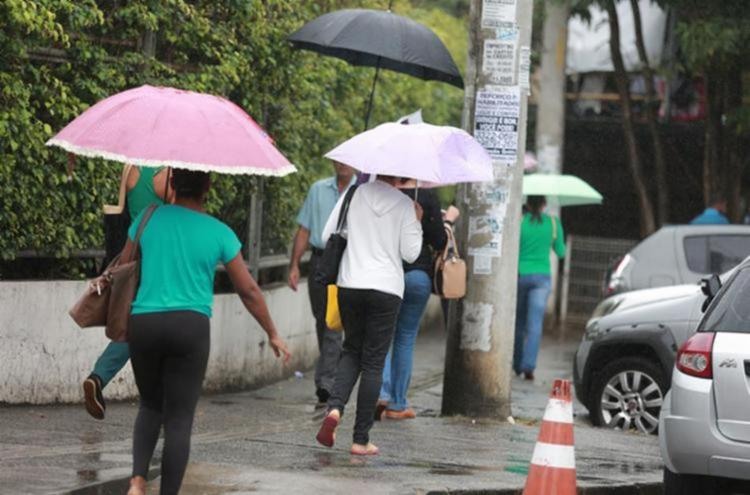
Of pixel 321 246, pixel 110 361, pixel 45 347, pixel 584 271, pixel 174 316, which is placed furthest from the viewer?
pixel 584 271

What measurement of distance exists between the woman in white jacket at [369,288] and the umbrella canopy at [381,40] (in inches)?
113

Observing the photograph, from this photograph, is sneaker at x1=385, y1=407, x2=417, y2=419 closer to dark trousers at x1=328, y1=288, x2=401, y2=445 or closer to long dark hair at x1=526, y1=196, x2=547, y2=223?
dark trousers at x1=328, y1=288, x2=401, y2=445

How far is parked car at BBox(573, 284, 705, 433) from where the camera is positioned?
1249 cm

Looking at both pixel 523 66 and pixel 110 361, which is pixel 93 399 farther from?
pixel 523 66

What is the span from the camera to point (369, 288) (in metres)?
9.62

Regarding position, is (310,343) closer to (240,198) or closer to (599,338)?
(240,198)

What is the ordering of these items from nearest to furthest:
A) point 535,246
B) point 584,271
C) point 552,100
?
point 535,246, point 584,271, point 552,100

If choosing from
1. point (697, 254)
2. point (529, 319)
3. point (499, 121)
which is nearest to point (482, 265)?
point (499, 121)

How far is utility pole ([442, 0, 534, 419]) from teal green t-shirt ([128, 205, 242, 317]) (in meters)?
4.70

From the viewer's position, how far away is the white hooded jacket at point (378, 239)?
9.65 meters

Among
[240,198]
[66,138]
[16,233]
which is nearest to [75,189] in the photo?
[16,233]

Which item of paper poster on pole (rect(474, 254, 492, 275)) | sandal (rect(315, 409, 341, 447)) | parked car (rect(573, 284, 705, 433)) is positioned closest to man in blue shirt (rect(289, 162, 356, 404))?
paper poster on pole (rect(474, 254, 492, 275))

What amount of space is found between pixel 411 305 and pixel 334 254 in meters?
1.84

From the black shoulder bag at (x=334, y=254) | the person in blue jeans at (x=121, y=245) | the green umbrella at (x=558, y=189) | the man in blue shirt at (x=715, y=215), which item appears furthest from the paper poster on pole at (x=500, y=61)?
the man in blue shirt at (x=715, y=215)
